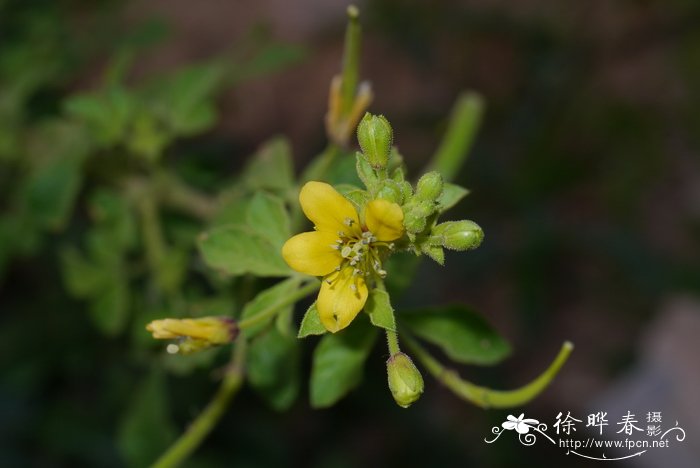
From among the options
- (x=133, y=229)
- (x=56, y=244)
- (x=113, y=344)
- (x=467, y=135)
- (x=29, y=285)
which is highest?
(x=467, y=135)

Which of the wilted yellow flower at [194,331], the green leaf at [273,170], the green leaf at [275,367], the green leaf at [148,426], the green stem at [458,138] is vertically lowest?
the green leaf at [148,426]

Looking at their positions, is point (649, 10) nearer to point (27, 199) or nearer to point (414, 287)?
point (414, 287)

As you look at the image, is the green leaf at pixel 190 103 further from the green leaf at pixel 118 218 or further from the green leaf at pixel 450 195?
the green leaf at pixel 450 195

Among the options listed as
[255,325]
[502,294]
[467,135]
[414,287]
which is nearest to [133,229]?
[255,325]

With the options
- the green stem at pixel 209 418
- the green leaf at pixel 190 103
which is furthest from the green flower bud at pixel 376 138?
the green leaf at pixel 190 103

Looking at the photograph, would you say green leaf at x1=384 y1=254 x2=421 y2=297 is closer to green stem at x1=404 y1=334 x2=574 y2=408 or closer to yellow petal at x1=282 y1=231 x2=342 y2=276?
green stem at x1=404 y1=334 x2=574 y2=408

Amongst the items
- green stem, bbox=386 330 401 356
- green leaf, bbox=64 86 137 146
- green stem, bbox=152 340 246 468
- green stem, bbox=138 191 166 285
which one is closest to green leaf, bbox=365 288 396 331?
green stem, bbox=386 330 401 356
